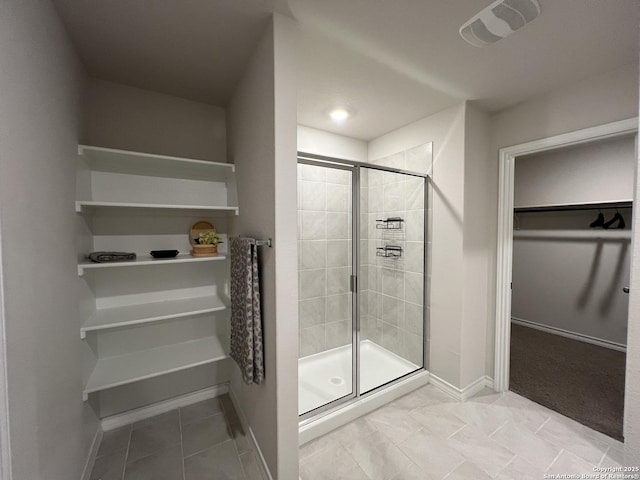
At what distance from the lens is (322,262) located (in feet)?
8.78

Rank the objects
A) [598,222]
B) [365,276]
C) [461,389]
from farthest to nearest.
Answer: [598,222]
[365,276]
[461,389]

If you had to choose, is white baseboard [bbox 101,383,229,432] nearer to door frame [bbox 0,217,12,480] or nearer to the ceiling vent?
door frame [bbox 0,217,12,480]

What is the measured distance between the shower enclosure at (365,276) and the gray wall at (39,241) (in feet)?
5.33

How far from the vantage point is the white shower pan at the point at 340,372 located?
2.18 m

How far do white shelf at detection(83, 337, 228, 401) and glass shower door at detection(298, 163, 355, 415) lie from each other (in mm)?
944

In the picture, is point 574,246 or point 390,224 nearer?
point 390,224

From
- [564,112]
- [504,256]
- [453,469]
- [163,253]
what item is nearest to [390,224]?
[504,256]

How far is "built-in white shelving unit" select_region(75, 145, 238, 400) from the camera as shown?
1625mm

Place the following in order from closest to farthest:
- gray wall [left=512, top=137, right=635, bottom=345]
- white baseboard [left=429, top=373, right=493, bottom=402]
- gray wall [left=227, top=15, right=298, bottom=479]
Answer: gray wall [left=227, top=15, right=298, bottom=479], white baseboard [left=429, top=373, right=493, bottom=402], gray wall [left=512, top=137, right=635, bottom=345]

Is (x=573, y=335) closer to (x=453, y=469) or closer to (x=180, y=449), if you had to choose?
(x=453, y=469)

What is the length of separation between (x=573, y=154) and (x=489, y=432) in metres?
3.24

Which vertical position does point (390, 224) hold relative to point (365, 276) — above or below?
above

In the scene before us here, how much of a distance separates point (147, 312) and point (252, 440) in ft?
3.61

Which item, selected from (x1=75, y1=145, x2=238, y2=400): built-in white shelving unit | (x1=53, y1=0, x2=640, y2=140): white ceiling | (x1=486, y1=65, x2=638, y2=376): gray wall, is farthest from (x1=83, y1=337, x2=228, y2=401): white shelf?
(x1=486, y1=65, x2=638, y2=376): gray wall
